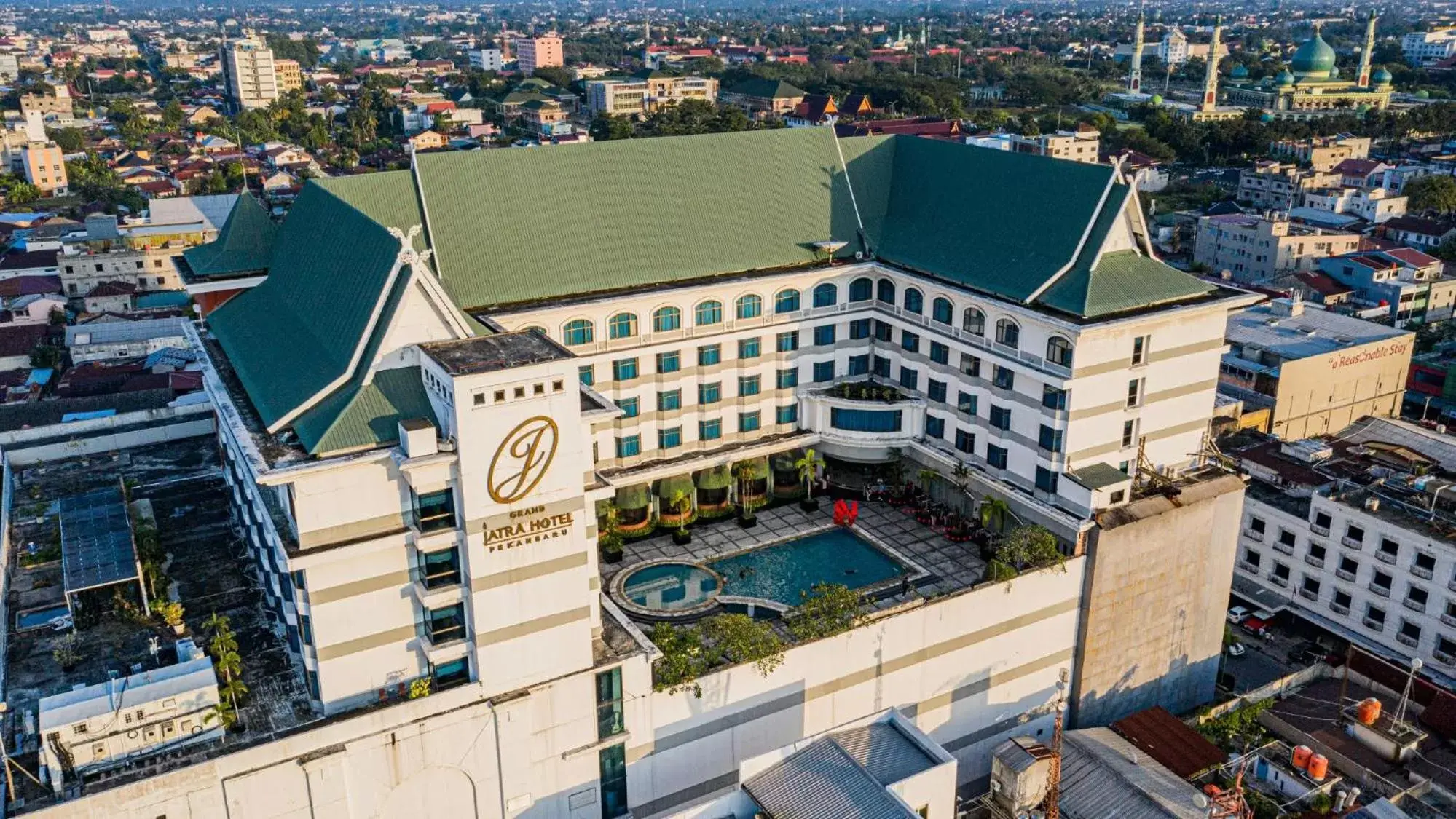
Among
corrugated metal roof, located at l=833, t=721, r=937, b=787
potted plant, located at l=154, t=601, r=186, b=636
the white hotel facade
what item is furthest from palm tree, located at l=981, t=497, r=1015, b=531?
potted plant, located at l=154, t=601, r=186, b=636

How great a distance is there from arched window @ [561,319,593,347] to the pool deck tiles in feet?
36.9

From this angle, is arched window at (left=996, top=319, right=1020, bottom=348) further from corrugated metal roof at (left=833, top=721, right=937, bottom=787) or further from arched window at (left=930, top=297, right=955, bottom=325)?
corrugated metal roof at (left=833, top=721, right=937, bottom=787)

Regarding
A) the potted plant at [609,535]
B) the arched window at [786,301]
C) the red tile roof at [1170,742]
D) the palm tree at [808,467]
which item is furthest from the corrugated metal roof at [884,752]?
the arched window at [786,301]

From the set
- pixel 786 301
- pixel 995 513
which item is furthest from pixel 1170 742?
pixel 786 301

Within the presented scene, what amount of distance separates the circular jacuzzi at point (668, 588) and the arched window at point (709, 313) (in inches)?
504

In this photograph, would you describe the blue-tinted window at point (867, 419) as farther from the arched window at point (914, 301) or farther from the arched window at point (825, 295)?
the arched window at point (825, 295)

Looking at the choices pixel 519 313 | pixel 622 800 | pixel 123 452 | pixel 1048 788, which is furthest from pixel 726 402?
pixel 123 452

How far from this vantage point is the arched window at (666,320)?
57.0 m

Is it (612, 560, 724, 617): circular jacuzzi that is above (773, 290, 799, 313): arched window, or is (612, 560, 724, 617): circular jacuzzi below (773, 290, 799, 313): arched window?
below

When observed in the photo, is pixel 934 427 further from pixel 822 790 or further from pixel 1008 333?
pixel 822 790

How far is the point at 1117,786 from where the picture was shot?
42.4m

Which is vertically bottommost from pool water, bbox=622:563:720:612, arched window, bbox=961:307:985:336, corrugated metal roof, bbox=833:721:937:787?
pool water, bbox=622:563:720:612

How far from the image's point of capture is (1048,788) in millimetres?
39375

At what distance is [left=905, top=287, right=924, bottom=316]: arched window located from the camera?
60.3m
